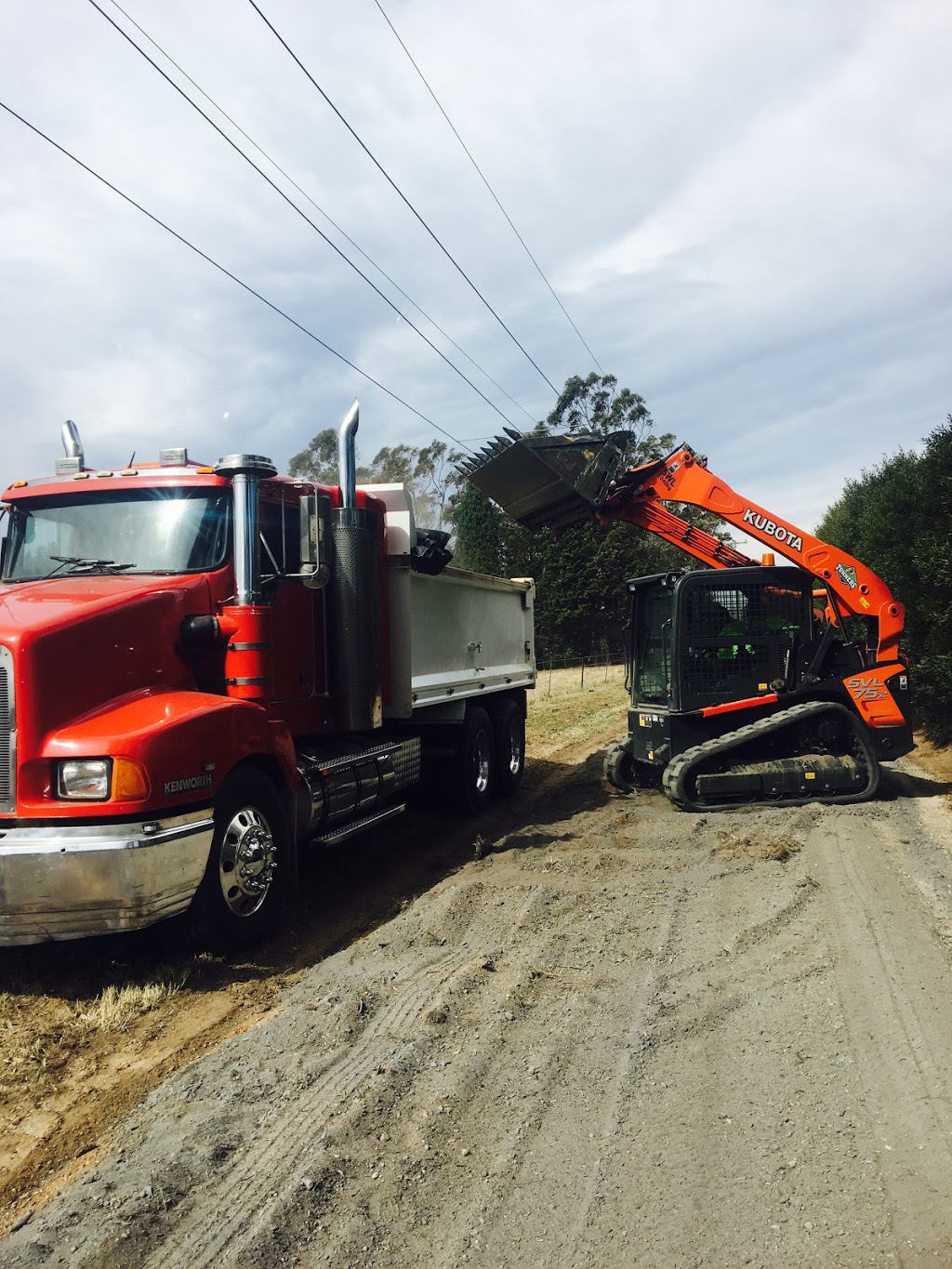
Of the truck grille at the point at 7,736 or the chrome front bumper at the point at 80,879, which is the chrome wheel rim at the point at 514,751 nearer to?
the chrome front bumper at the point at 80,879

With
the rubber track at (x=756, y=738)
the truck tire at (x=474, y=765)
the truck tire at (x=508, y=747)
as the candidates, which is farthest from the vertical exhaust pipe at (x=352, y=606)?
the truck tire at (x=508, y=747)

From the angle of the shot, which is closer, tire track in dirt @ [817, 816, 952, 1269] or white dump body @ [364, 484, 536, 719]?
tire track in dirt @ [817, 816, 952, 1269]

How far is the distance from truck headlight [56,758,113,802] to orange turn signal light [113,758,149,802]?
4cm

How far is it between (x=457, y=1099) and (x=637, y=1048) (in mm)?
853

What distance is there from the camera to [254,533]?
5910 millimetres

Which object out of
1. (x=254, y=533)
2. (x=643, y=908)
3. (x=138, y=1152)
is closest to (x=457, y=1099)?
(x=138, y=1152)

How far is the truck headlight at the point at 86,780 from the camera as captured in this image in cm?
463

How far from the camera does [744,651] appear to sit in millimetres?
10070

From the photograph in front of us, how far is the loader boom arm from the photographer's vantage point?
1038 cm

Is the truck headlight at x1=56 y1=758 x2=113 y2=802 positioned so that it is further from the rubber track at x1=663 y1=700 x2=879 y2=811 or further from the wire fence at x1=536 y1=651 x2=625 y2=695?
the wire fence at x1=536 y1=651 x2=625 y2=695

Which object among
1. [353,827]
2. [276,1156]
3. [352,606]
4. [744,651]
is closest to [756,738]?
[744,651]

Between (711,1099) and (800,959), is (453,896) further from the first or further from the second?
(711,1099)

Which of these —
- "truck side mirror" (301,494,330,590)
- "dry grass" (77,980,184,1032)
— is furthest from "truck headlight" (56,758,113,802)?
"truck side mirror" (301,494,330,590)

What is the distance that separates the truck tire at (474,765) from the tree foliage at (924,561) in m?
6.81
